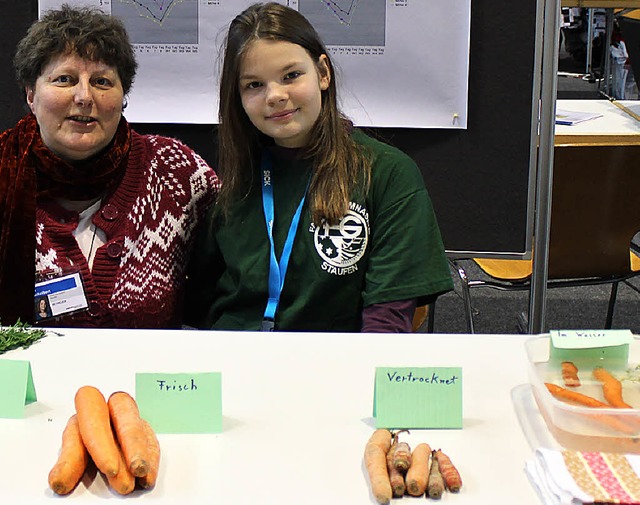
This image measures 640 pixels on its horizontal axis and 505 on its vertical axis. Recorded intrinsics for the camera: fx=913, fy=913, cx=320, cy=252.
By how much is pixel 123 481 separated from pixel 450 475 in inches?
15.4

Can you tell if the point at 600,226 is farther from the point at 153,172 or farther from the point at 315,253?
the point at 153,172

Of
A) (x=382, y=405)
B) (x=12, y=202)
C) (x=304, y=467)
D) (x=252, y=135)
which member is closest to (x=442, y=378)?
(x=382, y=405)

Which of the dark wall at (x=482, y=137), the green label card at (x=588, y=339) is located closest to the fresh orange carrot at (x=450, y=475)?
the green label card at (x=588, y=339)

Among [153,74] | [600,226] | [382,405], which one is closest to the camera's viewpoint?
[382,405]

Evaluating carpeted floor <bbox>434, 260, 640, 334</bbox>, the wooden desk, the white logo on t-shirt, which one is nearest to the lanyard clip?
the white logo on t-shirt

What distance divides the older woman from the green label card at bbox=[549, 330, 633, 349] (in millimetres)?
1004

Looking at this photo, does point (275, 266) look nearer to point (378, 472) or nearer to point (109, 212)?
point (109, 212)

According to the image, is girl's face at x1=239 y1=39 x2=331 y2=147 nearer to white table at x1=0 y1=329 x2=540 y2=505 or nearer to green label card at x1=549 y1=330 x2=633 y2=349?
white table at x1=0 y1=329 x2=540 y2=505

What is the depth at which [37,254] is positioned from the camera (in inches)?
77.5

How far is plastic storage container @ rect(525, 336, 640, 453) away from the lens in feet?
3.72

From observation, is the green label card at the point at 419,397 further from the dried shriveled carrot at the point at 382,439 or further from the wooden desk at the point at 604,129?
the wooden desk at the point at 604,129

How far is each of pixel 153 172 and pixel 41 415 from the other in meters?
0.84

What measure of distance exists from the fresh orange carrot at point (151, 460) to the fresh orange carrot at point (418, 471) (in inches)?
12.2

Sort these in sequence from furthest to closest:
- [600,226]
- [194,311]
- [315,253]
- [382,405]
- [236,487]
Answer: [600,226], [194,311], [315,253], [382,405], [236,487]
